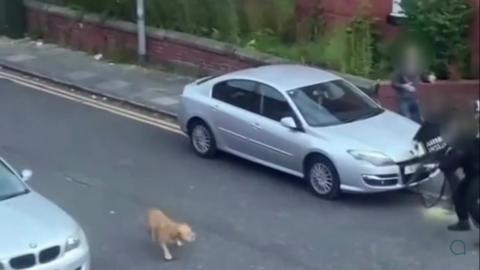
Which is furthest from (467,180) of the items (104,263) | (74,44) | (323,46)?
(74,44)

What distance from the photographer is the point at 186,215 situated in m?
12.7

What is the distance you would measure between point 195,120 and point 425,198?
4.58 meters

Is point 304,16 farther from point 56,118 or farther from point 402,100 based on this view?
point 402,100

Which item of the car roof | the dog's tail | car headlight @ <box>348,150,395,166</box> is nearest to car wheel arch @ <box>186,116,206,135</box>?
the car roof

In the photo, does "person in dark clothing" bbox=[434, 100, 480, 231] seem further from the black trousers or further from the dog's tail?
the dog's tail

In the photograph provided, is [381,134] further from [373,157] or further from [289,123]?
[289,123]

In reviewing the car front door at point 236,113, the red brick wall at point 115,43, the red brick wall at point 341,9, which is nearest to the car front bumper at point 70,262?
the car front door at point 236,113

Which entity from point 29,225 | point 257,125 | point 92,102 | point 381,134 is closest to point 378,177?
point 381,134

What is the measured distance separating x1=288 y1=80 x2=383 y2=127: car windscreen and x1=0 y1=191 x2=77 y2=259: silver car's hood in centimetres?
453

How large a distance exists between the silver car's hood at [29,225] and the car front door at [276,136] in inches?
165

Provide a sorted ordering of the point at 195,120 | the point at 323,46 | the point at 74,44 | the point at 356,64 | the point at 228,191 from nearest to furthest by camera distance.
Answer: the point at 228,191 < the point at 195,120 < the point at 356,64 < the point at 323,46 < the point at 74,44

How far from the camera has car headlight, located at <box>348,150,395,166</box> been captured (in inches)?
494

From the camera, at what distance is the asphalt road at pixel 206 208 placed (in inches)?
433

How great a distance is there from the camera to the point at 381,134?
43.1 feet
